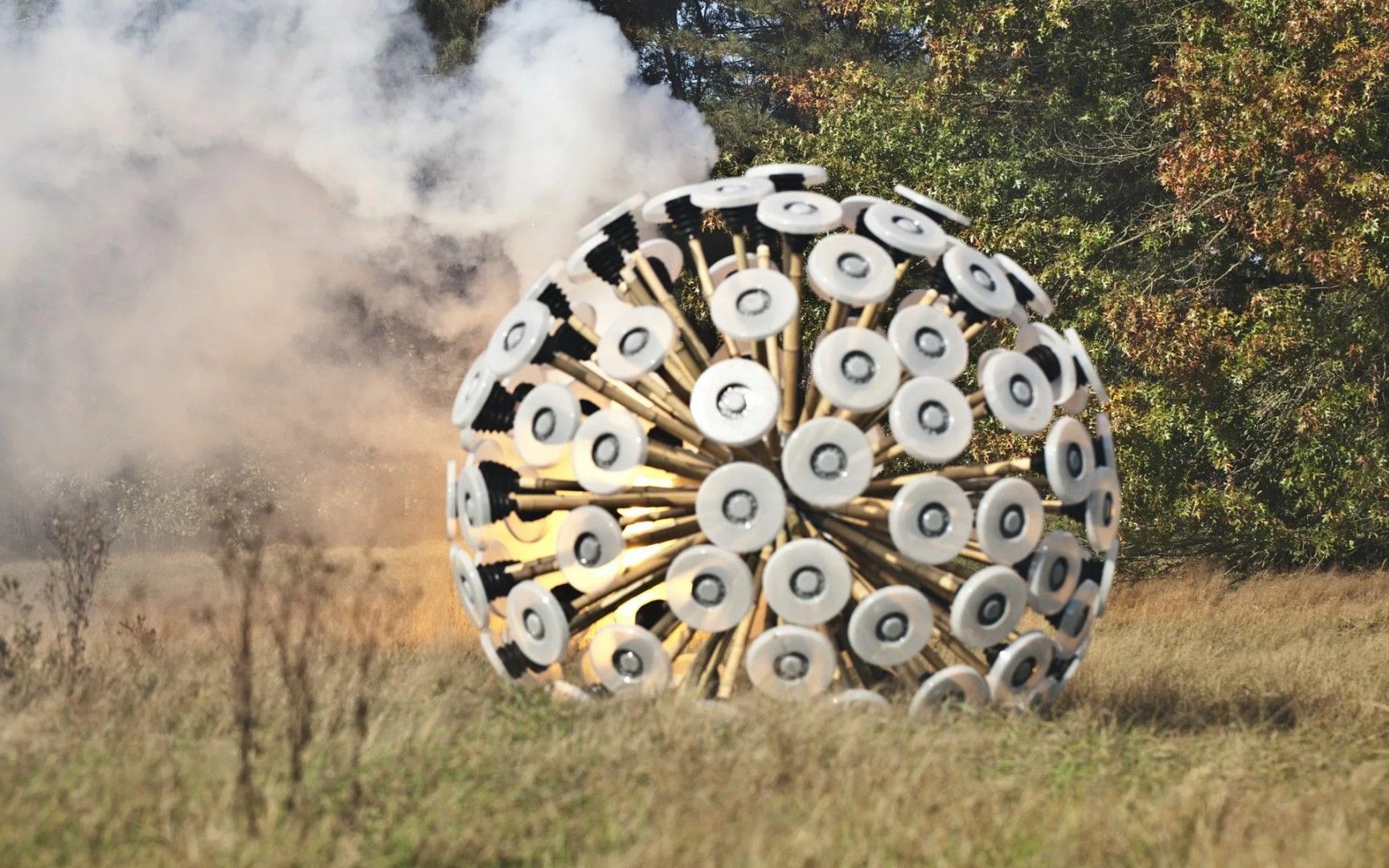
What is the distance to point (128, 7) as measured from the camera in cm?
1770

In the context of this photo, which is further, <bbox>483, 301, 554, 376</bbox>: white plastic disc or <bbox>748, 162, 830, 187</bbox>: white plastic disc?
<bbox>748, 162, 830, 187</bbox>: white plastic disc

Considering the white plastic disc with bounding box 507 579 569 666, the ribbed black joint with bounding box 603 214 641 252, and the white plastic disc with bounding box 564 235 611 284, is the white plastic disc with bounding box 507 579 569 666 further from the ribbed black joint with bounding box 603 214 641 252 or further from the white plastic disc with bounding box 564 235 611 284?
the ribbed black joint with bounding box 603 214 641 252

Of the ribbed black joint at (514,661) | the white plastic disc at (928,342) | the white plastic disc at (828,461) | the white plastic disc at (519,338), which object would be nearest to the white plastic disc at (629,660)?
the ribbed black joint at (514,661)

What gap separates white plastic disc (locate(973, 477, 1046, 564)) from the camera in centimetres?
696

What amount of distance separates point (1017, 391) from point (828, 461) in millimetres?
949

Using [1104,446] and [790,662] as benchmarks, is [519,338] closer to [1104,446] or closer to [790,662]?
[790,662]

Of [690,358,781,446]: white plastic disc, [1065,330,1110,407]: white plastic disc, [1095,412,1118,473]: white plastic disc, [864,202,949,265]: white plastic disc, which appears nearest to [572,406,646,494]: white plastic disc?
[690,358,781,446]: white plastic disc

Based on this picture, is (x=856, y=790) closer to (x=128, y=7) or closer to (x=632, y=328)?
(x=632, y=328)

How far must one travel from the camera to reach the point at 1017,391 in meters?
7.17

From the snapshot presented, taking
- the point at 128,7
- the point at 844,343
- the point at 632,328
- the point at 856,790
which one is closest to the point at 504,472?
the point at 632,328

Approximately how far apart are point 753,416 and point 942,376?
821 millimetres

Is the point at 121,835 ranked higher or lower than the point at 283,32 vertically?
lower

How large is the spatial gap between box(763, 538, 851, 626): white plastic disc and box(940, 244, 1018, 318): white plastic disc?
135 cm

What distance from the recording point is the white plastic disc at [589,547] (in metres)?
7.07
